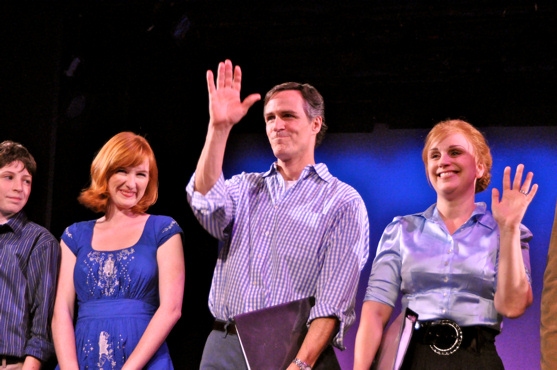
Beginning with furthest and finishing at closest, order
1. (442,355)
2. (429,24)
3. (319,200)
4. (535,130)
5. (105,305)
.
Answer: (535,130), (429,24), (105,305), (319,200), (442,355)

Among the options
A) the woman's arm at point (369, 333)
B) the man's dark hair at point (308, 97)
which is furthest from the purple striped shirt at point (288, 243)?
the man's dark hair at point (308, 97)

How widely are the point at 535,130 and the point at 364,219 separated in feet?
7.97

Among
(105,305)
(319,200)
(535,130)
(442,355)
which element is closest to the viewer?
(442,355)

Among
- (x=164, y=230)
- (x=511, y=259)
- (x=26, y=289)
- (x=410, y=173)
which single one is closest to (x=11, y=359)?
(x=26, y=289)

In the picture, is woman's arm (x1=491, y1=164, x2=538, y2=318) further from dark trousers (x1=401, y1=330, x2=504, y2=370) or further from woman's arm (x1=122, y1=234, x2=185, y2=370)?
woman's arm (x1=122, y1=234, x2=185, y2=370)

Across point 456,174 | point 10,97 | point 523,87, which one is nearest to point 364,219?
point 456,174

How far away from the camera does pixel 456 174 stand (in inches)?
109

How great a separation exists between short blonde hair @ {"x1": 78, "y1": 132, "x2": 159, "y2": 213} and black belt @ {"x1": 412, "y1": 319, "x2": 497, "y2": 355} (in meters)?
1.37

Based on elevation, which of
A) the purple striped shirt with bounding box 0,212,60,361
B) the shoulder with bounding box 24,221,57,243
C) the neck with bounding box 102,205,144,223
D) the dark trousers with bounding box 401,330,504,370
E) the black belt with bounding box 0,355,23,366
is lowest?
the black belt with bounding box 0,355,23,366

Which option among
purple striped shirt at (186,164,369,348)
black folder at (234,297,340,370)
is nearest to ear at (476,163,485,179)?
purple striped shirt at (186,164,369,348)

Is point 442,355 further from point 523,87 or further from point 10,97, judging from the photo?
point 10,97

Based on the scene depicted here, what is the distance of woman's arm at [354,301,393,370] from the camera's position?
2.65 meters

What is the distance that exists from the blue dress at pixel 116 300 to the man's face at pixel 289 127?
67cm

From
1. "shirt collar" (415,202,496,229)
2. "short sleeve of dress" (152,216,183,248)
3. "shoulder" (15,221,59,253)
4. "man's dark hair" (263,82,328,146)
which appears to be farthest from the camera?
"shoulder" (15,221,59,253)
